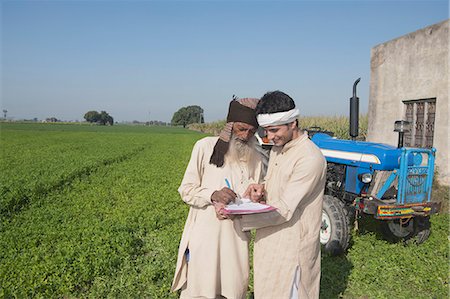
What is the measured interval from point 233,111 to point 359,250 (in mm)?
3795

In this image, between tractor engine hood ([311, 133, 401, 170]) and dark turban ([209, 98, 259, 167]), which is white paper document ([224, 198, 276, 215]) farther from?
tractor engine hood ([311, 133, 401, 170])

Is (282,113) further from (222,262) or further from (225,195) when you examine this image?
(222,262)

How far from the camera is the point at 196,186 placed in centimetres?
264

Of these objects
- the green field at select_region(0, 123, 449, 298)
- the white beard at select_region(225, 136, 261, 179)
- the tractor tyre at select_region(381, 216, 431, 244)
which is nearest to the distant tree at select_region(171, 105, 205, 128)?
the green field at select_region(0, 123, 449, 298)

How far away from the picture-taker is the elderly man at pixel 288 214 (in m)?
2.27

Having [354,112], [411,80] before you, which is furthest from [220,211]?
[411,80]

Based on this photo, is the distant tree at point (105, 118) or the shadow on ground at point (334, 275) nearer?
the shadow on ground at point (334, 275)

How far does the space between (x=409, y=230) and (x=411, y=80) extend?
18.7 ft

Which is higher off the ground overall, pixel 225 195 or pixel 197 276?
pixel 225 195

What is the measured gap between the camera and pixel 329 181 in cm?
637

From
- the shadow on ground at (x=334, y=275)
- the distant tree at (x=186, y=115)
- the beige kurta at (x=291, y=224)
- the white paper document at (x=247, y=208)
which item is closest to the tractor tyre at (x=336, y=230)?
the shadow on ground at (x=334, y=275)

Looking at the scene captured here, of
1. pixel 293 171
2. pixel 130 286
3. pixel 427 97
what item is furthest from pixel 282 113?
pixel 427 97

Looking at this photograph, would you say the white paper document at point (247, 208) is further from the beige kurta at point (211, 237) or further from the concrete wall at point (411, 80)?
the concrete wall at point (411, 80)

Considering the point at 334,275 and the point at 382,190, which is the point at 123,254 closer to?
the point at 334,275
